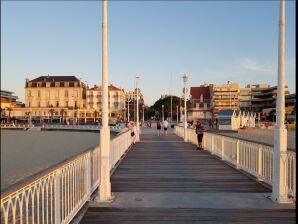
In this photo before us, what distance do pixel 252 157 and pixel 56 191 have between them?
6.56m

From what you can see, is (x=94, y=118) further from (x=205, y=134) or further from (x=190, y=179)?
(x=190, y=179)

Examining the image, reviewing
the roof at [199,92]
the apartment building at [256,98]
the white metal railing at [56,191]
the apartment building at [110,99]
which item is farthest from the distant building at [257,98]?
the white metal railing at [56,191]

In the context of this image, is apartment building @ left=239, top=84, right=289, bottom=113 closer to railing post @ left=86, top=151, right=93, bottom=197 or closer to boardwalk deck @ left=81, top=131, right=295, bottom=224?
boardwalk deck @ left=81, top=131, right=295, bottom=224

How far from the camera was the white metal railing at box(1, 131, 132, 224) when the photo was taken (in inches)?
141

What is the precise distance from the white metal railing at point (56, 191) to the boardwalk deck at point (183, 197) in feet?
1.33

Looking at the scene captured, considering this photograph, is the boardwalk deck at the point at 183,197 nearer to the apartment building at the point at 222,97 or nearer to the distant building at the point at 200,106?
the distant building at the point at 200,106

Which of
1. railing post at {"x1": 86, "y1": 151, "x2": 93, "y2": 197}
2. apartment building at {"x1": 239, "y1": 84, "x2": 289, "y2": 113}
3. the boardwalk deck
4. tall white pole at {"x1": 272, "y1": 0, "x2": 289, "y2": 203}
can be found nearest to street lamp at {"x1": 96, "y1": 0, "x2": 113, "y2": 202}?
railing post at {"x1": 86, "y1": 151, "x2": 93, "y2": 197}

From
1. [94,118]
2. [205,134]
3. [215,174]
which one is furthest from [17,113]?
[215,174]

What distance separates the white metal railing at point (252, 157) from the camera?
776 cm

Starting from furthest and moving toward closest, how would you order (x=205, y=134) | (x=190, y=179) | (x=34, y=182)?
(x=205, y=134) → (x=190, y=179) → (x=34, y=182)

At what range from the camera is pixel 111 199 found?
7.15 m

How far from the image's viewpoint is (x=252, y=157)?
398 inches

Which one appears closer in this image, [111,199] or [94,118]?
[111,199]

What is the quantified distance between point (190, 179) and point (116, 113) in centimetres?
10143
